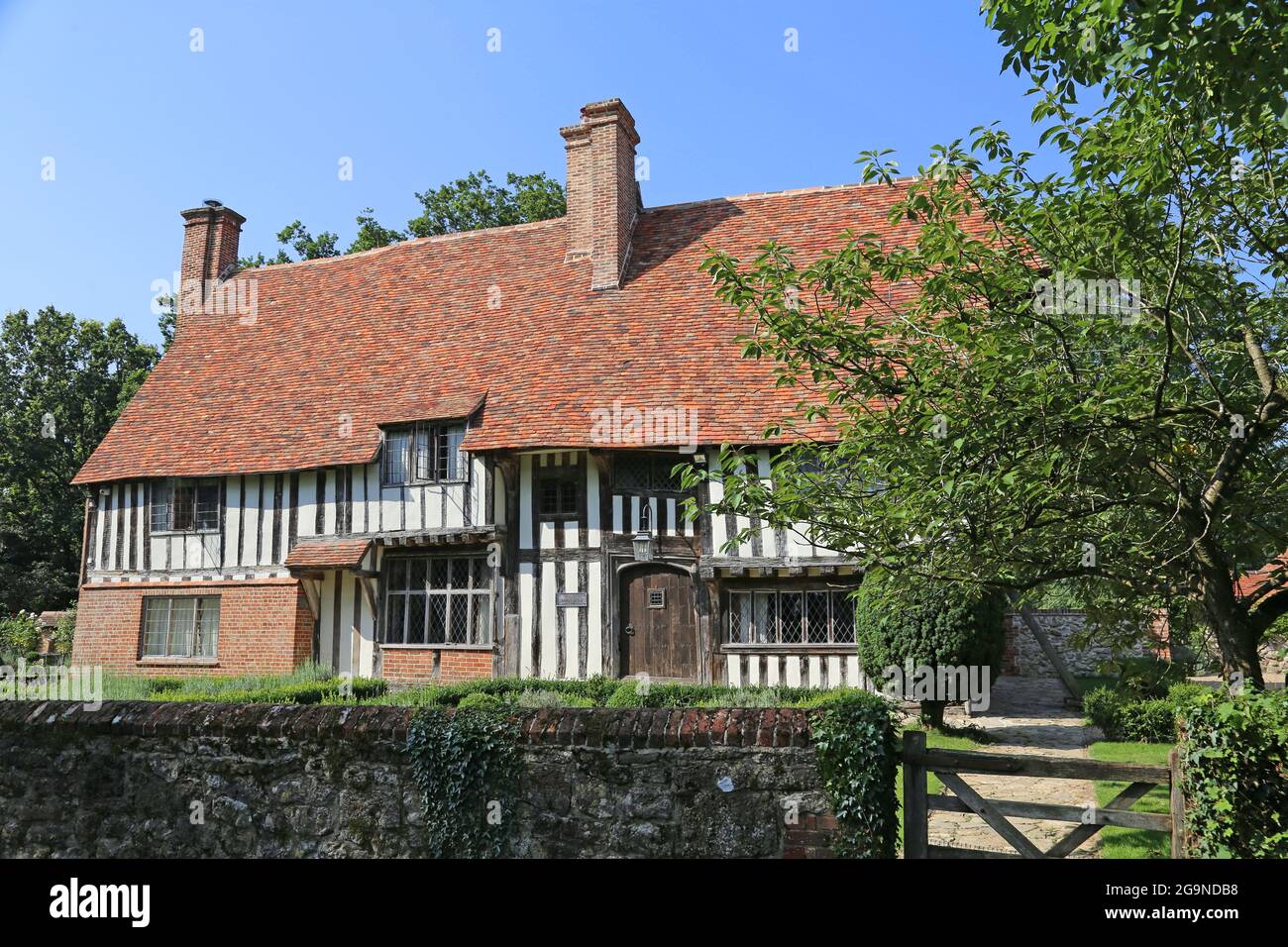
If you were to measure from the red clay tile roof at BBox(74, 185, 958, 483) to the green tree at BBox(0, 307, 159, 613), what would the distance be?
13404 millimetres

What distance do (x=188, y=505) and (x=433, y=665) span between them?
6.11 metres

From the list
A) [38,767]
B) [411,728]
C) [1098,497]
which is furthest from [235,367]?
[1098,497]

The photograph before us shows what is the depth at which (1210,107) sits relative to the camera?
527 centimetres

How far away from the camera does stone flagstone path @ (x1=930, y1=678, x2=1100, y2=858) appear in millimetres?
7945

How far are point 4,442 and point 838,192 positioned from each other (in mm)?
28642

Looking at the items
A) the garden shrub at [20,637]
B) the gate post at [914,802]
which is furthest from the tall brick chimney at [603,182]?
the garden shrub at [20,637]

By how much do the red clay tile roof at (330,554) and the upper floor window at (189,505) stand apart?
2.50 metres

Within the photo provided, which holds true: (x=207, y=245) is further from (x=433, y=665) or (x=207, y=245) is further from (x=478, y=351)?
(x=433, y=665)

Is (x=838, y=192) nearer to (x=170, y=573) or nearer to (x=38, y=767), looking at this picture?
(x=170, y=573)

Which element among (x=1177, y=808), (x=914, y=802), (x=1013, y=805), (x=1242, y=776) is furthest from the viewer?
(x=1013, y=805)

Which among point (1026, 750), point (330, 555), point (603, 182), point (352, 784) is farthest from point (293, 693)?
point (603, 182)

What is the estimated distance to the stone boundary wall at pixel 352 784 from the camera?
18.0 feet

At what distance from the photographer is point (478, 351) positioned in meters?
18.5

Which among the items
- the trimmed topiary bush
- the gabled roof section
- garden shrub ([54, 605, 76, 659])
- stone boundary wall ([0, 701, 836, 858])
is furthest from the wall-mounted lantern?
garden shrub ([54, 605, 76, 659])
